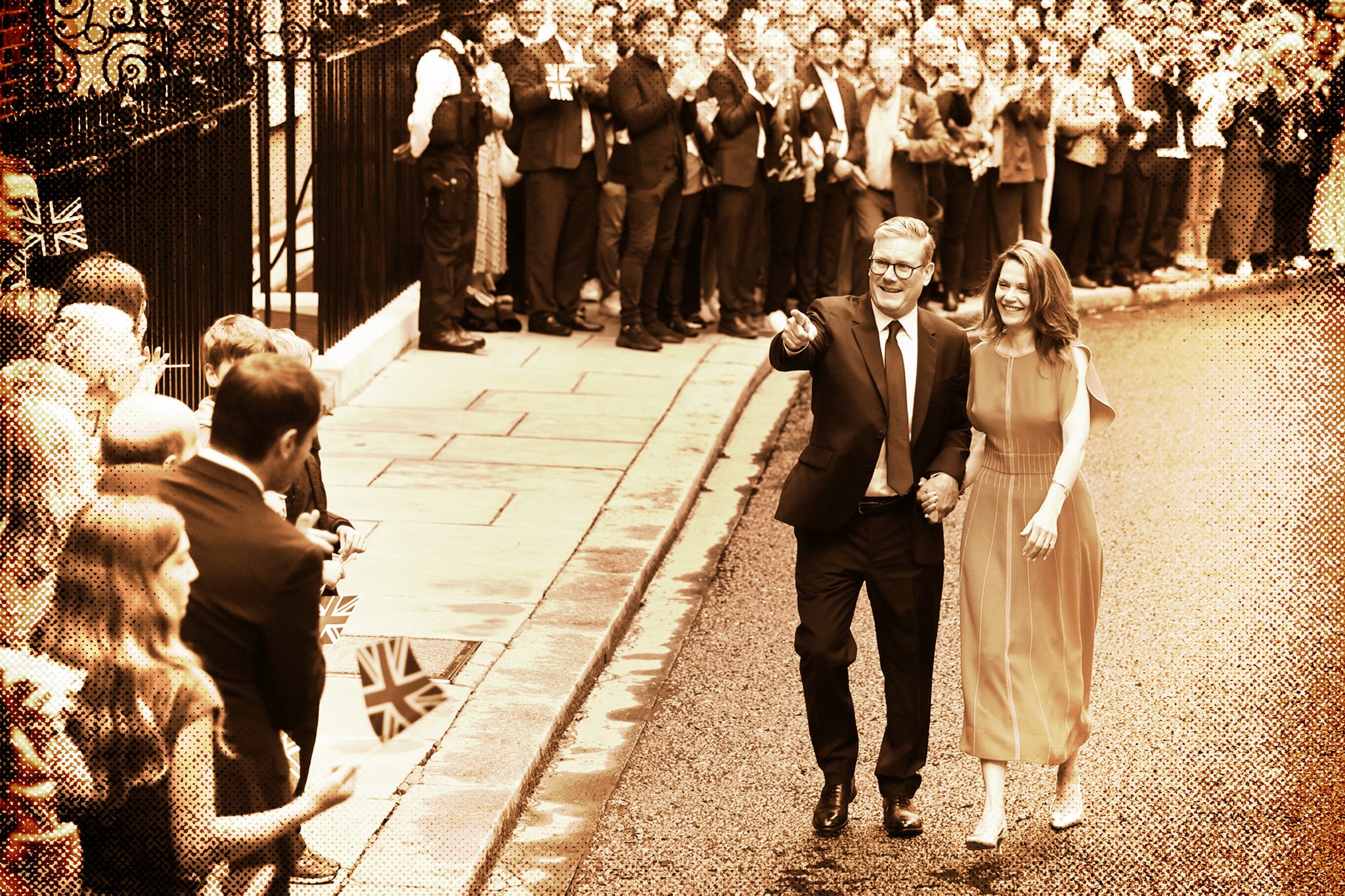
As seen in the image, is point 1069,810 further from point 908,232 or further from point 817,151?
point 817,151

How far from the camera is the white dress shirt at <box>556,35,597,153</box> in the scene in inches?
501

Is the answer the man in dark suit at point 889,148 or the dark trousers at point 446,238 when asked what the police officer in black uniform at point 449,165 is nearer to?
the dark trousers at point 446,238

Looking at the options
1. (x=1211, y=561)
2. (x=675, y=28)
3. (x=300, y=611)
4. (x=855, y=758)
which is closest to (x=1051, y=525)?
(x=855, y=758)

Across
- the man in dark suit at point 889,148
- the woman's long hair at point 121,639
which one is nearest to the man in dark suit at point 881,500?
the woman's long hair at point 121,639

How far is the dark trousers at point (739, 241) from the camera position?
534 inches

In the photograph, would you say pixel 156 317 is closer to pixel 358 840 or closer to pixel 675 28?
pixel 358 840

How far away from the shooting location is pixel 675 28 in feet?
43.5

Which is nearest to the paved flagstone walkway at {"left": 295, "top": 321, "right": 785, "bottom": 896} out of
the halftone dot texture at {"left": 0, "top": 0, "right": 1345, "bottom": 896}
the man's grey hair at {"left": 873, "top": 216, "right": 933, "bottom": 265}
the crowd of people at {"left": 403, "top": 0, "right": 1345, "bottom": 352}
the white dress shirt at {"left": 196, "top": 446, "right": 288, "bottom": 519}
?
the halftone dot texture at {"left": 0, "top": 0, "right": 1345, "bottom": 896}

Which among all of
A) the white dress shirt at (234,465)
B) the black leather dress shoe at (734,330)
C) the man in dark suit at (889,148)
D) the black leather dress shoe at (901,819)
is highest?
the white dress shirt at (234,465)

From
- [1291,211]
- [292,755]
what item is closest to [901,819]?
[292,755]

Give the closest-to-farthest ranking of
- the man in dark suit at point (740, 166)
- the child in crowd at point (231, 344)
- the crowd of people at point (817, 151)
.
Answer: the child in crowd at point (231, 344)
the crowd of people at point (817, 151)
the man in dark suit at point (740, 166)

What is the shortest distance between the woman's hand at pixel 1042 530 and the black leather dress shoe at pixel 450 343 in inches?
299

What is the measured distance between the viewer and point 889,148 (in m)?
14.4

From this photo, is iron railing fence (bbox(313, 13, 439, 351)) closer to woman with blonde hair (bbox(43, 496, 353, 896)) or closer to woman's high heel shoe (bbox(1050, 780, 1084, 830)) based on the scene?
woman's high heel shoe (bbox(1050, 780, 1084, 830))
